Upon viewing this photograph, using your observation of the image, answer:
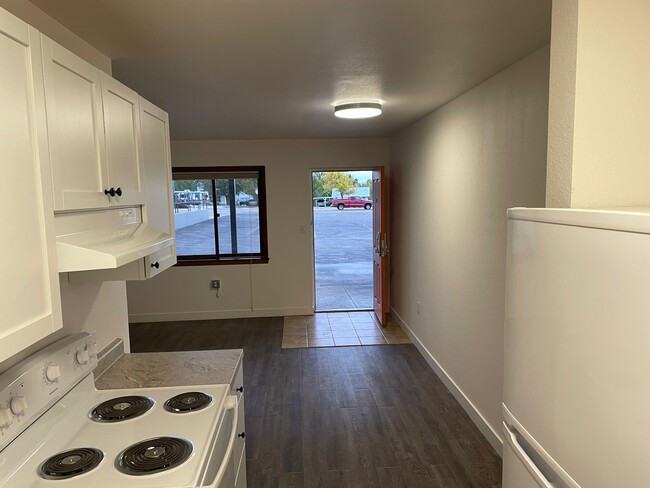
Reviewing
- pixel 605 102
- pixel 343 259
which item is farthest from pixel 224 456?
pixel 343 259

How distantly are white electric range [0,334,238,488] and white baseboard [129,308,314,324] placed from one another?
4.19 meters

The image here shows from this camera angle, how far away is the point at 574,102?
3.91ft

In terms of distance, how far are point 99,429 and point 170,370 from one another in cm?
55

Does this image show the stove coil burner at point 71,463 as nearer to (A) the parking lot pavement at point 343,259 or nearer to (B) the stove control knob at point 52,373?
(B) the stove control knob at point 52,373

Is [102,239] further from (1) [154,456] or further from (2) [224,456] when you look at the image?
(2) [224,456]

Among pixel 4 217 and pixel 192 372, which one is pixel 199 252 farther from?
pixel 4 217

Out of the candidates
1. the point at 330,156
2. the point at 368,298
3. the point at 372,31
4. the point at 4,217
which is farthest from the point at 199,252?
the point at 4,217

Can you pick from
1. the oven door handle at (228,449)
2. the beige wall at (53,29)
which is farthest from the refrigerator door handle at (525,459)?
the beige wall at (53,29)

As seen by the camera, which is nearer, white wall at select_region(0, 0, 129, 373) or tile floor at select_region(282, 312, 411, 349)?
white wall at select_region(0, 0, 129, 373)

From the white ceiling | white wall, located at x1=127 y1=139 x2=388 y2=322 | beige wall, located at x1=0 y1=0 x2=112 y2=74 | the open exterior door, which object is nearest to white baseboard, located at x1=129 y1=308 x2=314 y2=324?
white wall, located at x1=127 y1=139 x2=388 y2=322

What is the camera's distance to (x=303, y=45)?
2.17m

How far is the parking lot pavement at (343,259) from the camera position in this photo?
742 cm

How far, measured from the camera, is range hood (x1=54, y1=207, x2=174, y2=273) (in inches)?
49.1

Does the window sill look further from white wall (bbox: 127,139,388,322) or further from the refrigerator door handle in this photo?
the refrigerator door handle
